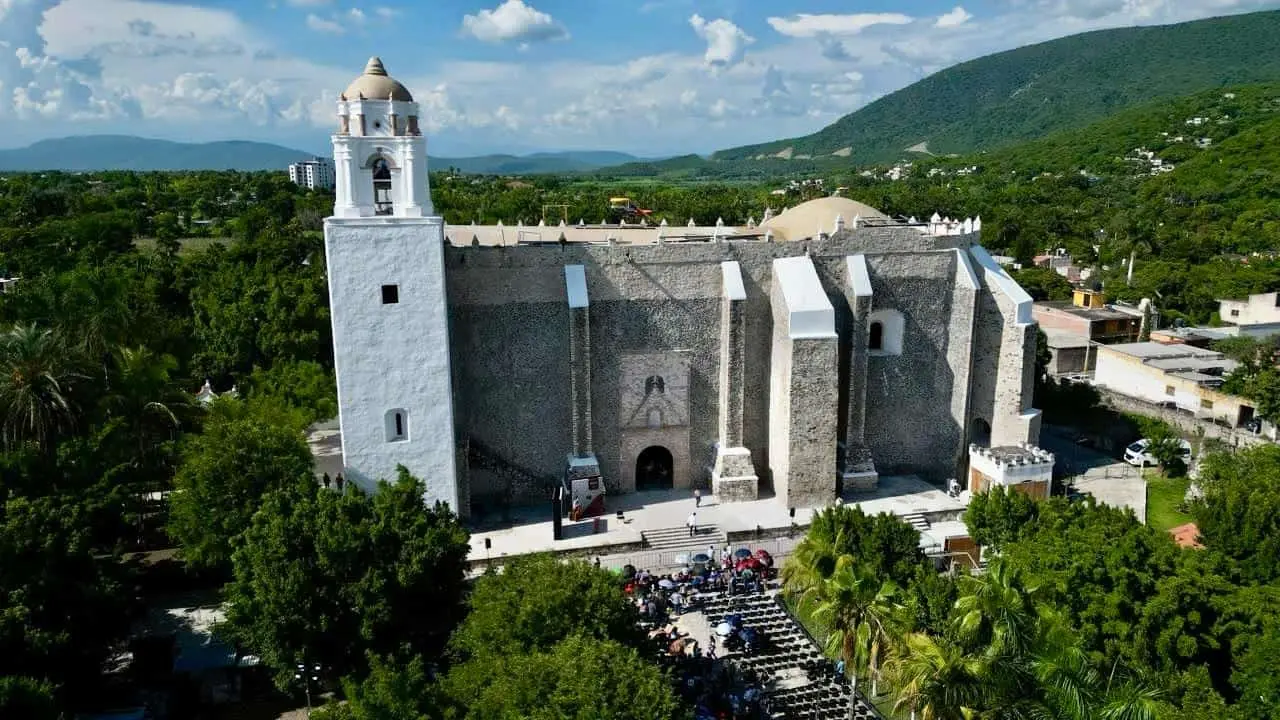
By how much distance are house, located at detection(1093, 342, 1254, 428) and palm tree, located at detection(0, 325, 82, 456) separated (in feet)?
136

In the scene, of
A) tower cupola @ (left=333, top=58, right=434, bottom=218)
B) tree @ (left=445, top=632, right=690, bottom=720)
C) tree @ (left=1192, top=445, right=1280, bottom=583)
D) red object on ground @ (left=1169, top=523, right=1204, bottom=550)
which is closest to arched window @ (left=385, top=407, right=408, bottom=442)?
tower cupola @ (left=333, top=58, right=434, bottom=218)

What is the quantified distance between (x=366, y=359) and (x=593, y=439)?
744 cm

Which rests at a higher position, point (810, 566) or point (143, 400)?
point (143, 400)

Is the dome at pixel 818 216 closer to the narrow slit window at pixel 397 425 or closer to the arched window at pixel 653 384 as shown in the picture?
the arched window at pixel 653 384

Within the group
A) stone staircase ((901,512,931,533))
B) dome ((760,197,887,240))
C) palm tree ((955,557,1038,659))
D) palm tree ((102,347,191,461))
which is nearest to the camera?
palm tree ((955,557,1038,659))

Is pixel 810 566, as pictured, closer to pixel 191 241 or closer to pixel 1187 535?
pixel 1187 535

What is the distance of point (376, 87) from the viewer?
73.0 ft

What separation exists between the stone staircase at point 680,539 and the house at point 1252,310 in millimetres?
41973

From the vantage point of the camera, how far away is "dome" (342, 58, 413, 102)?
72.8ft

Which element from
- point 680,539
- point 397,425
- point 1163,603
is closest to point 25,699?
point 397,425

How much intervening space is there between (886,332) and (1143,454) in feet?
40.6

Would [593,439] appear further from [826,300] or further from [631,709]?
[631,709]

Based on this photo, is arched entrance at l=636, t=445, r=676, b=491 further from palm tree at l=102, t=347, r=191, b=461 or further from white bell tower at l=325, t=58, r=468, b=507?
palm tree at l=102, t=347, r=191, b=461

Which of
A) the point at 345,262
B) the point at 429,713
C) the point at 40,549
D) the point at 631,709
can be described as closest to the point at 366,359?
the point at 345,262
